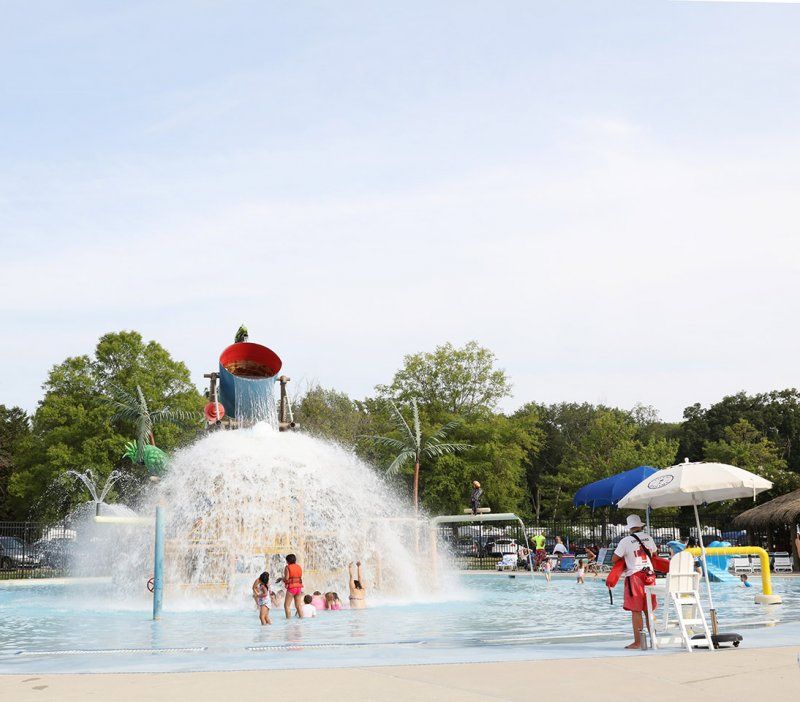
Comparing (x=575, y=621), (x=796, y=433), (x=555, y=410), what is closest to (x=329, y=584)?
(x=575, y=621)

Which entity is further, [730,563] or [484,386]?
[484,386]

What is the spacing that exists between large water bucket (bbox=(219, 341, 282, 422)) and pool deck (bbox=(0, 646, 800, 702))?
1670cm

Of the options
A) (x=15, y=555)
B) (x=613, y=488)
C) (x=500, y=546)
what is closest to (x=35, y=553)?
(x=15, y=555)

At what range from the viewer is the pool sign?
526 inches

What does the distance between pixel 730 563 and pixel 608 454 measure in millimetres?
27324

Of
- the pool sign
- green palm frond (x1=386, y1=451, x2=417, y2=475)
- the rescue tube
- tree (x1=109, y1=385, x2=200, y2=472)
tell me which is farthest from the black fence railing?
the rescue tube

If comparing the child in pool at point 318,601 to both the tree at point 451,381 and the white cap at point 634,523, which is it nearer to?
the white cap at point 634,523

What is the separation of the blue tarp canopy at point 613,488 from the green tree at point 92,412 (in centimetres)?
2112

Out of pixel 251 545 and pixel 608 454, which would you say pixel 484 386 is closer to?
pixel 608 454

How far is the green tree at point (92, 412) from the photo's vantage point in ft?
155

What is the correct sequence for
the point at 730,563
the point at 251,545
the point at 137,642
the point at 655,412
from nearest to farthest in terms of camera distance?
the point at 137,642 → the point at 251,545 → the point at 730,563 → the point at 655,412

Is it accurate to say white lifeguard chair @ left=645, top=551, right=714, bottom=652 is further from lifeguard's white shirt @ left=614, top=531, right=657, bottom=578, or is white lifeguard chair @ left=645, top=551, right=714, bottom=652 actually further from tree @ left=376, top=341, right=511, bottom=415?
tree @ left=376, top=341, right=511, bottom=415

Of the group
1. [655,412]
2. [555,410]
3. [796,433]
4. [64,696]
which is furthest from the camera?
[655,412]

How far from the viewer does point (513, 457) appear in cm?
5472
